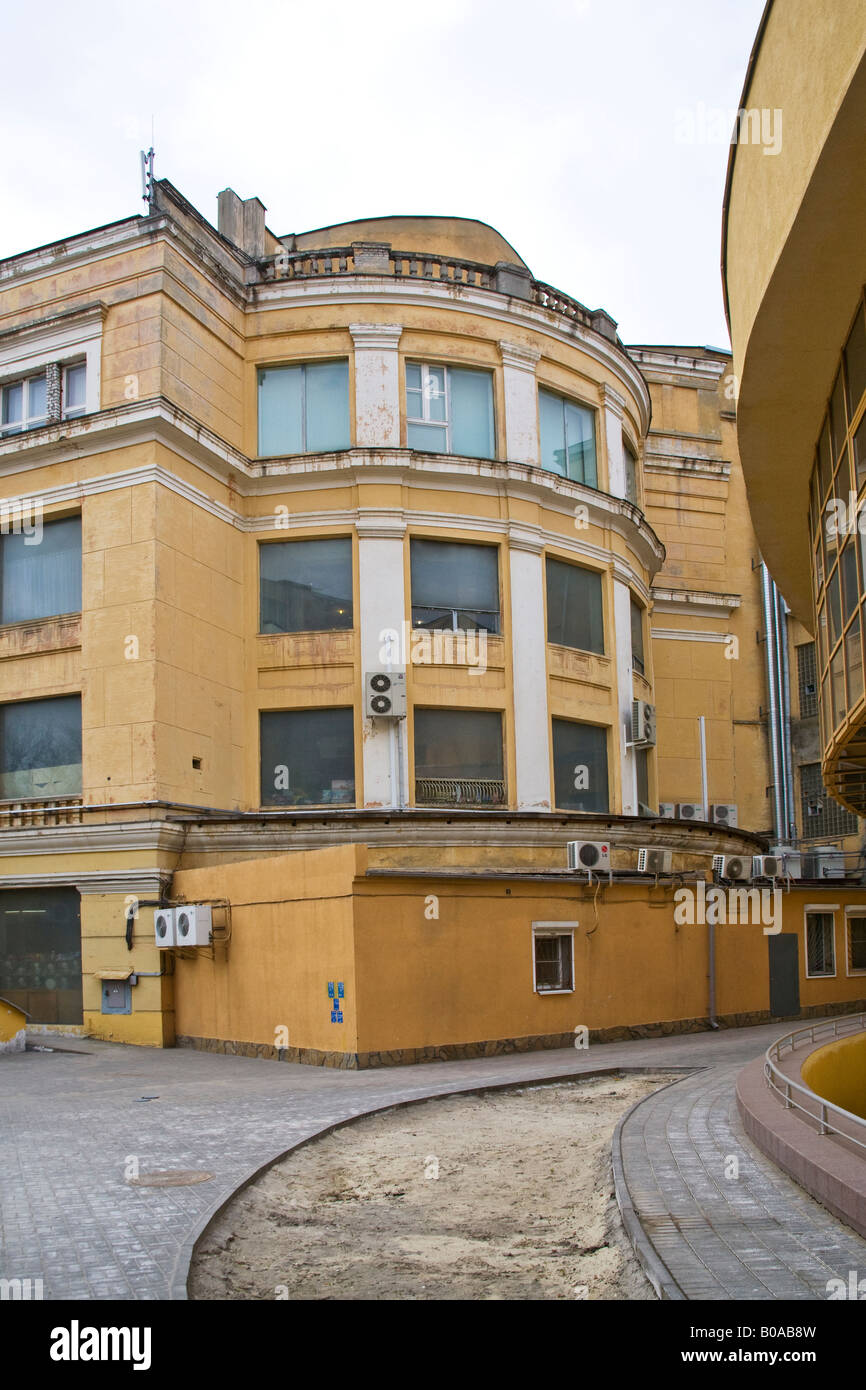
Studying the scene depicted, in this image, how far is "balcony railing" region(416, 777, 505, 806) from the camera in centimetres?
2350

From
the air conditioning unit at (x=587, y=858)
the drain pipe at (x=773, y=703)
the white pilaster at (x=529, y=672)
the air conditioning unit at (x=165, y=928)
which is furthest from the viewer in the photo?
the drain pipe at (x=773, y=703)

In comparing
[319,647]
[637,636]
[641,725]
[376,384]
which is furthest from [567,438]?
[319,647]

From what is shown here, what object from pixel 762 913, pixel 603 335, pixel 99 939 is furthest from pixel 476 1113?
pixel 603 335

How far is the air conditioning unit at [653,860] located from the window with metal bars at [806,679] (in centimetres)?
1320

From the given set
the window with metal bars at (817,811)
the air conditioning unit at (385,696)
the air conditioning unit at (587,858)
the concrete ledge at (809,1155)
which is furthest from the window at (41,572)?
the window with metal bars at (817,811)

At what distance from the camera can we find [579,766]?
83.4 ft

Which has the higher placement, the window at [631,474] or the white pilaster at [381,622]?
the window at [631,474]

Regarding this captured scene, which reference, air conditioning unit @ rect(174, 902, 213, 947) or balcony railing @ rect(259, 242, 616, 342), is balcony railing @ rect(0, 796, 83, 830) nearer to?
air conditioning unit @ rect(174, 902, 213, 947)

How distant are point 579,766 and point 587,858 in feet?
20.2

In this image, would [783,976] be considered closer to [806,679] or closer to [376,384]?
[806,679]

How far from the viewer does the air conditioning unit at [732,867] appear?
22.1m

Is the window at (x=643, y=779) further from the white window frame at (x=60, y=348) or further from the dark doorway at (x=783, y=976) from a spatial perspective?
the white window frame at (x=60, y=348)
